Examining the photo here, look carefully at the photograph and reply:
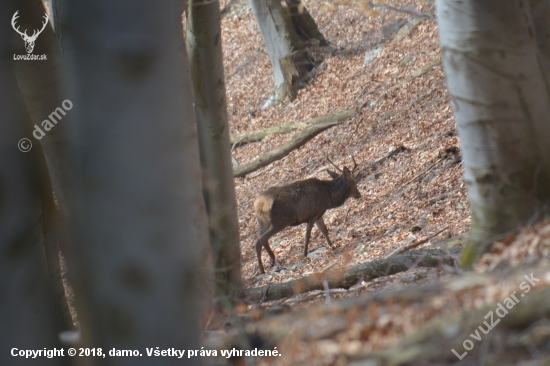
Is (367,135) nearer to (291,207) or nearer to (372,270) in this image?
(291,207)

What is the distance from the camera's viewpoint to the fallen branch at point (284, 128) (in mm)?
15234

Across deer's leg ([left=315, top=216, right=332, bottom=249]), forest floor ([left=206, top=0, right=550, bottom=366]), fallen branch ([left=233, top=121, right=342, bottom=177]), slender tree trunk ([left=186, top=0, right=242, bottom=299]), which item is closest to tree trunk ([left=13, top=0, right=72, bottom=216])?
forest floor ([left=206, top=0, right=550, bottom=366])

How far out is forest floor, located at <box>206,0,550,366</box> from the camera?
3143 millimetres

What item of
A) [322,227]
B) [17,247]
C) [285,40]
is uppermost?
[285,40]

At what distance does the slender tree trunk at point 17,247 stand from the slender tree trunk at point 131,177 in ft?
2.85

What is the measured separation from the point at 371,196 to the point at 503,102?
7.39m

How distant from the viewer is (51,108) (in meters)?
4.27

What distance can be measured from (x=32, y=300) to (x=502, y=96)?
11.6 ft

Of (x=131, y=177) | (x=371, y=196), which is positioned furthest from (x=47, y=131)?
(x=371, y=196)

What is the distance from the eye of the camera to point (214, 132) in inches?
264

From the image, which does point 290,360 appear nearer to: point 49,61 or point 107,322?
point 107,322

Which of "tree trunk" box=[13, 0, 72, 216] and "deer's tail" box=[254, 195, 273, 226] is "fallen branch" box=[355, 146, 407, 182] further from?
"tree trunk" box=[13, 0, 72, 216]

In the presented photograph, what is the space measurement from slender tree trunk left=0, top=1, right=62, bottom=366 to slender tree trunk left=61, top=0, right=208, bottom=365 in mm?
869

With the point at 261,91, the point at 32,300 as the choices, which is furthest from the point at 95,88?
the point at 261,91
